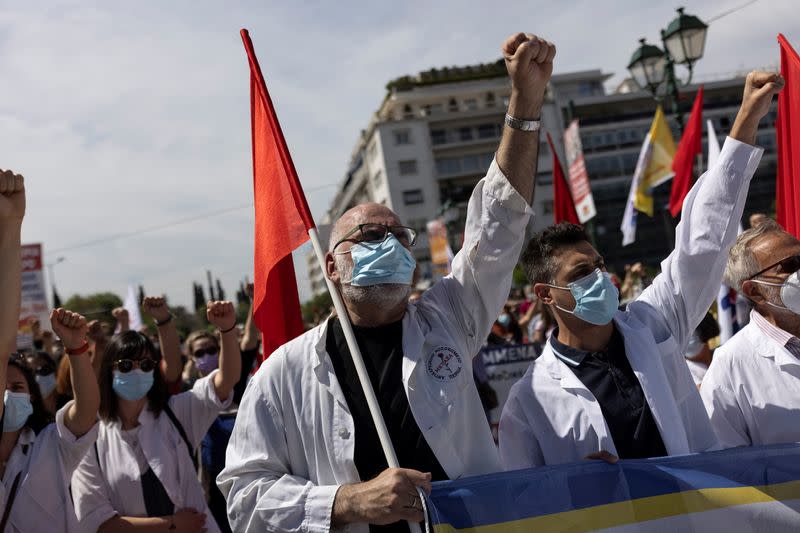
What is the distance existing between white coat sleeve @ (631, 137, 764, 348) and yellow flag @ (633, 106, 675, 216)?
28.6ft

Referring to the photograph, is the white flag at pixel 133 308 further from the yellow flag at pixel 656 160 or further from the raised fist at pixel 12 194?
the raised fist at pixel 12 194

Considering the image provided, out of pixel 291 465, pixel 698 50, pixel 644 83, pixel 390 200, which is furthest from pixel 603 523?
pixel 390 200

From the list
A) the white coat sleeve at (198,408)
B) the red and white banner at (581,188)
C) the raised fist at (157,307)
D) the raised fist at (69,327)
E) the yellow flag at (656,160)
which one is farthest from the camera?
the red and white banner at (581,188)

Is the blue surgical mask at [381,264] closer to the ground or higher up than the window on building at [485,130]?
closer to the ground

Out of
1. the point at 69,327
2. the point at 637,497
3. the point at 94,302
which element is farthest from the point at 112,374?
the point at 94,302

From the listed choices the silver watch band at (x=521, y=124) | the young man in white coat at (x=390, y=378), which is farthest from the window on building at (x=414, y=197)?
the silver watch band at (x=521, y=124)

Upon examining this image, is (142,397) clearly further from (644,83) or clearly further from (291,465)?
(644,83)

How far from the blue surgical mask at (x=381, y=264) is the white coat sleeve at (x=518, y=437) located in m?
0.72

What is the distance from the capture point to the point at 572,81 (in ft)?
268

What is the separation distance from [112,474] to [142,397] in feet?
1.42

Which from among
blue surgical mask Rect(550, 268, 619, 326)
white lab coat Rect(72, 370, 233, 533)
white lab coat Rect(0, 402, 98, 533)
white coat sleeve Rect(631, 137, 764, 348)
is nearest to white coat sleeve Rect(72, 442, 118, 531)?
white lab coat Rect(72, 370, 233, 533)

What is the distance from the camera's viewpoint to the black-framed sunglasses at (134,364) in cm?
443

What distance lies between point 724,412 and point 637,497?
74 cm

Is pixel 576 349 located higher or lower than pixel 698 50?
lower
